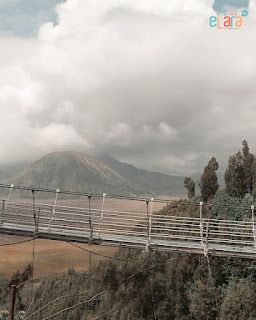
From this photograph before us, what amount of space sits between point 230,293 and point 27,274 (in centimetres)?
1455

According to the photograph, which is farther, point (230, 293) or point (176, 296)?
point (176, 296)

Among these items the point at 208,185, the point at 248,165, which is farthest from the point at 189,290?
the point at 248,165

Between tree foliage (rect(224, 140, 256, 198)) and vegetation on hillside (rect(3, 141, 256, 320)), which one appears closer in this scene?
vegetation on hillside (rect(3, 141, 256, 320))

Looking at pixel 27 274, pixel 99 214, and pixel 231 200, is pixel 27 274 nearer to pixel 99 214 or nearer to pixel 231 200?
pixel 99 214

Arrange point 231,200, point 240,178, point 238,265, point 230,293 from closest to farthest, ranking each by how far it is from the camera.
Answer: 1. point 230,293
2. point 238,265
3. point 231,200
4. point 240,178

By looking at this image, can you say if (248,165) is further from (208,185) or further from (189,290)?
(189,290)

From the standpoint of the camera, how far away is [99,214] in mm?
12039

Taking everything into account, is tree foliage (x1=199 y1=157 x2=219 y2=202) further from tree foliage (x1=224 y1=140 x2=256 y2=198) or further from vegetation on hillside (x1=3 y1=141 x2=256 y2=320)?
vegetation on hillside (x1=3 y1=141 x2=256 y2=320)

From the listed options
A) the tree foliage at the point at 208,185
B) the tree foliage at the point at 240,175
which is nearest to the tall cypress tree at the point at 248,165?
the tree foliage at the point at 240,175

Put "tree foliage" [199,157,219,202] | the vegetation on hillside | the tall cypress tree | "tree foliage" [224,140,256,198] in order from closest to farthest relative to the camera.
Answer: the vegetation on hillside → "tree foliage" [224,140,256,198] → the tall cypress tree → "tree foliage" [199,157,219,202]

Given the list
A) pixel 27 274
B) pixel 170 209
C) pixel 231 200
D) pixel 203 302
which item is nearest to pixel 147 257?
pixel 27 274

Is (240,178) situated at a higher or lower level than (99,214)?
higher

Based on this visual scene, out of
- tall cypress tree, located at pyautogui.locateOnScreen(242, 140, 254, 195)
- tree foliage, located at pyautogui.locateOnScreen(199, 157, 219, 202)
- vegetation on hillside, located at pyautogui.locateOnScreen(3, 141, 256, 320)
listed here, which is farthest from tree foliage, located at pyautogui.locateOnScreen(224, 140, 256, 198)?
vegetation on hillside, located at pyautogui.locateOnScreen(3, 141, 256, 320)

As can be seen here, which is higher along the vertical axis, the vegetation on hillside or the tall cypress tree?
the tall cypress tree
